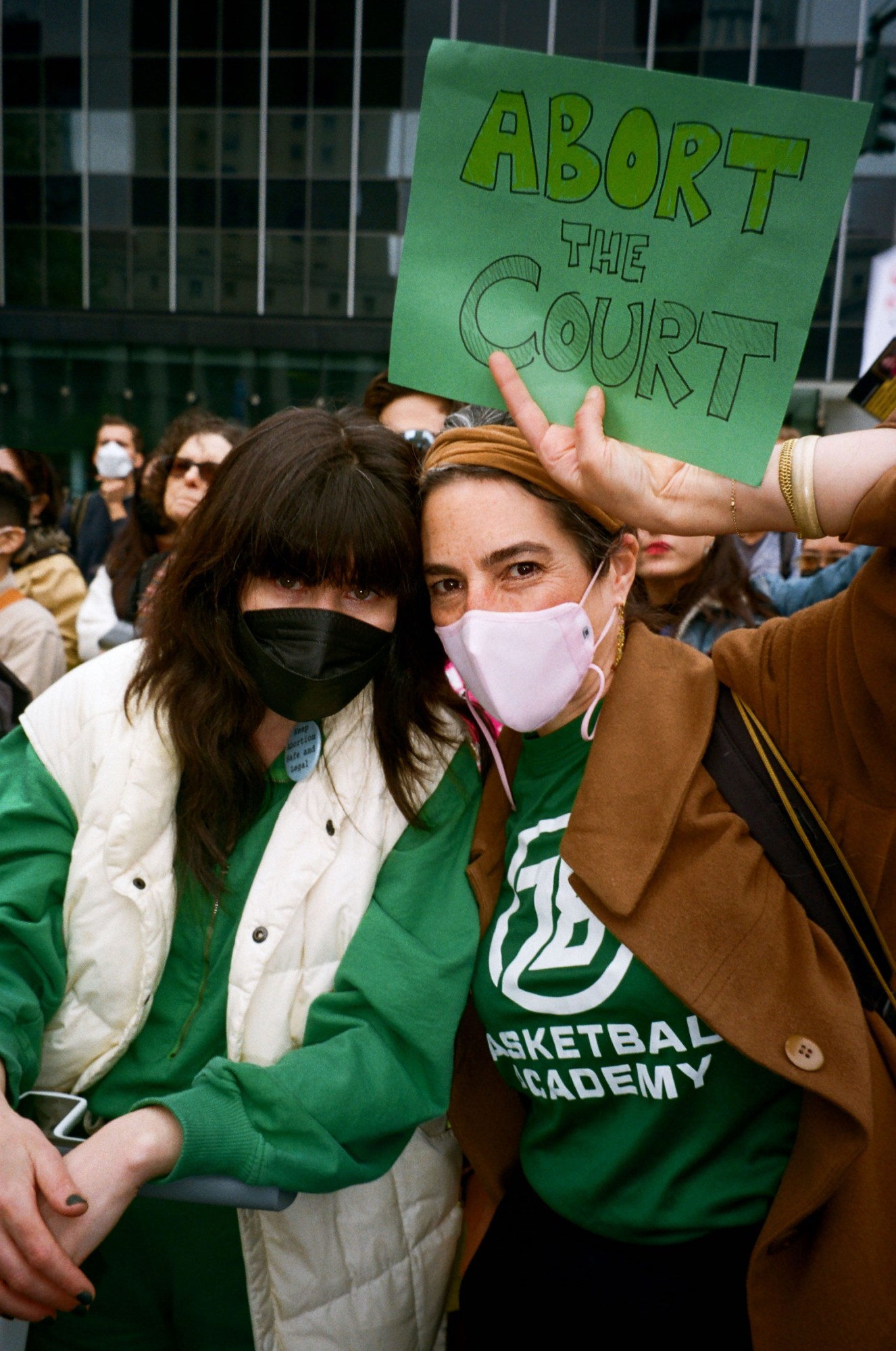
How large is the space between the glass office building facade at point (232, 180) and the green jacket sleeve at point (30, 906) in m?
17.2

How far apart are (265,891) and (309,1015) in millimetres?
217

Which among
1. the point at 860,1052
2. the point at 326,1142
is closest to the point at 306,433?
the point at 326,1142

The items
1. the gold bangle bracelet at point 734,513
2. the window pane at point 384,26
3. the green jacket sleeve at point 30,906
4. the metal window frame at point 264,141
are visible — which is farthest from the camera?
the metal window frame at point 264,141

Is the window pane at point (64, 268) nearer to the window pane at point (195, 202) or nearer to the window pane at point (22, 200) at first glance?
the window pane at point (22, 200)

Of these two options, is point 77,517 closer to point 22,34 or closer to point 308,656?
point 308,656

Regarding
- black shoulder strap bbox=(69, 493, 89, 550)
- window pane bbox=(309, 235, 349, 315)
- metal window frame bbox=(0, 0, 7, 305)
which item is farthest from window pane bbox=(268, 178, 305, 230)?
black shoulder strap bbox=(69, 493, 89, 550)

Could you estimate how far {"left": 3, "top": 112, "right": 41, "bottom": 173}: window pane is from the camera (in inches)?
776

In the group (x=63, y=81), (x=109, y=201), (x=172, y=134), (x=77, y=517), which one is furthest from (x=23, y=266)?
(x=77, y=517)

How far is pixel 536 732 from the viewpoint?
1987 millimetres

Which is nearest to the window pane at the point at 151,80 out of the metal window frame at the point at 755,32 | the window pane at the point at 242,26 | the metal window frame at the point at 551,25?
the window pane at the point at 242,26

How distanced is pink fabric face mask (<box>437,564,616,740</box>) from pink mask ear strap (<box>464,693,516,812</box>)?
8 centimetres

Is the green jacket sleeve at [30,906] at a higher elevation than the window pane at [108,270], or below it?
higher

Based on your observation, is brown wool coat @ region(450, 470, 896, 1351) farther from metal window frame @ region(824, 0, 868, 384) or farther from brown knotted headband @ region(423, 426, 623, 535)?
metal window frame @ region(824, 0, 868, 384)

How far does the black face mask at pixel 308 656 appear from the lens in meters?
1.84
